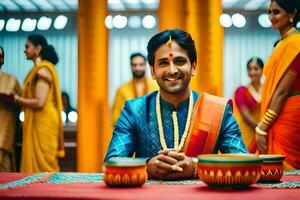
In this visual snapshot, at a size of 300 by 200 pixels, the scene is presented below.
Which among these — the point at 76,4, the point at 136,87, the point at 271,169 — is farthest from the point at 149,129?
the point at 76,4

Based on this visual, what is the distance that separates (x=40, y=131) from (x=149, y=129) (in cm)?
254

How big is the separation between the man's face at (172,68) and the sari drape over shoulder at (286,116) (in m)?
1.07

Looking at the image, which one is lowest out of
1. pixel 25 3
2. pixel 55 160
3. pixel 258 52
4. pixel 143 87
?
pixel 55 160

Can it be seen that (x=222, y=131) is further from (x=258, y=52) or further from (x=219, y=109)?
(x=258, y=52)

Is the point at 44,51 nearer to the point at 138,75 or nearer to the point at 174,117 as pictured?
the point at 138,75

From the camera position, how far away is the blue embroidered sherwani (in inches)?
76.3

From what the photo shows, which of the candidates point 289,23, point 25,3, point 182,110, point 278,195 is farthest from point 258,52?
point 278,195

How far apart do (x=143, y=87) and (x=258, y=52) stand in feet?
14.1

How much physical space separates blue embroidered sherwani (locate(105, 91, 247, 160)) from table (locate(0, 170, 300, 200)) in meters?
0.38

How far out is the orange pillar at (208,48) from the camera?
4402mm

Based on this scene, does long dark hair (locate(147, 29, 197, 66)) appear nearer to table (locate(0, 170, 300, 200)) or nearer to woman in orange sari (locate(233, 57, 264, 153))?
table (locate(0, 170, 300, 200))

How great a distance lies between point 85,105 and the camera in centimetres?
463

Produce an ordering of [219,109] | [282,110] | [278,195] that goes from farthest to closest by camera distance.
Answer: [282,110], [219,109], [278,195]

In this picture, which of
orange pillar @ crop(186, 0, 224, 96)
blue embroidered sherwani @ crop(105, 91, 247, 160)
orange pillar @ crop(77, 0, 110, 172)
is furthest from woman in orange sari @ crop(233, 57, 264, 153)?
blue embroidered sherwani @ crop(105, 91, 247, 160)
